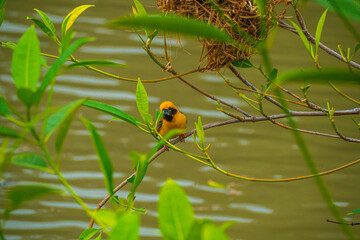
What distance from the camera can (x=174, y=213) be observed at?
366 mm

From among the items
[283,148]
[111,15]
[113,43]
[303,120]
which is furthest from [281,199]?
[111,15]

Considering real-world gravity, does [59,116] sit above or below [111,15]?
below

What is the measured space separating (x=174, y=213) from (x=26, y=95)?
16 cm

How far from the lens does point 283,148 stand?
12.7 ft

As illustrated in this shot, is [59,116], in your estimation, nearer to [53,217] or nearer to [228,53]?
[228,53]

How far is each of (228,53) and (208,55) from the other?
0.07 meters

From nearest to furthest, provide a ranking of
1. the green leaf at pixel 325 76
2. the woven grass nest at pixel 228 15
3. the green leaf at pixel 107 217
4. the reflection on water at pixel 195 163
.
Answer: the green leaf at pixel 325 76, the green leaf at pixel 107 217, the woven grass nest at pixel 228 15, the reflection on water at pixel 195 163

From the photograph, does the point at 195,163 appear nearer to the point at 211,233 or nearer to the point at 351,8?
the point at 351,8

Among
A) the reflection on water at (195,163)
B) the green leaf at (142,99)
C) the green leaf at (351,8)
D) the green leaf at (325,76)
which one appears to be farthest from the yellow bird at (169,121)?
the green leaf at (325,76)

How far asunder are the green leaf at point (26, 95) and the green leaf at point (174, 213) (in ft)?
0.44

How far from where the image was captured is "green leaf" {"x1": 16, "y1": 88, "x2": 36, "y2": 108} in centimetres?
37

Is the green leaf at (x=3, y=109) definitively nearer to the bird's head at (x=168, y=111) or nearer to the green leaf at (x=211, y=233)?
the green leaf at (x=211, y=233)

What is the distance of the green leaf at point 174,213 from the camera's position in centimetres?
37

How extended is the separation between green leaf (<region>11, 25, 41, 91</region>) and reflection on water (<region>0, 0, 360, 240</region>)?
2.53 m
